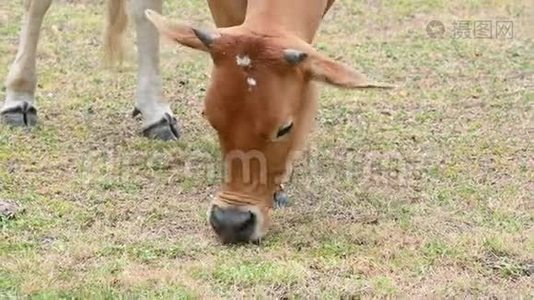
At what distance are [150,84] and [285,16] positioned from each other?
225 cm

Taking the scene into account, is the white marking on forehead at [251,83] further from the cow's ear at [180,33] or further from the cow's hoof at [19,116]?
the cow's hoof at [19,116]

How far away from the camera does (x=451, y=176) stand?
581 cm

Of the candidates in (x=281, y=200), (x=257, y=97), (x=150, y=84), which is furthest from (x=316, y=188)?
(x=150, y=84)

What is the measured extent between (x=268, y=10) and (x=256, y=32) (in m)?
0.24

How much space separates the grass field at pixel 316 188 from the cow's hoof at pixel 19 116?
0.12 meters

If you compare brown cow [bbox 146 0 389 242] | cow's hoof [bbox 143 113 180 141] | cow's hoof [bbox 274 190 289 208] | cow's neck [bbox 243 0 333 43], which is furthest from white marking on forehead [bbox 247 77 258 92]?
cow's hoof [bbox 143 113 180 141]

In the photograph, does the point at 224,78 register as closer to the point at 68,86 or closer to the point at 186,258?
the point at 186,258

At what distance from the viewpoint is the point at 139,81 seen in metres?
6.94

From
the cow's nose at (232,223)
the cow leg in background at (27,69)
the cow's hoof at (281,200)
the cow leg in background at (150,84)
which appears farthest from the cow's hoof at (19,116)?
the cow's nose at (232,223)

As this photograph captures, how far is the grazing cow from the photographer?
678 cm

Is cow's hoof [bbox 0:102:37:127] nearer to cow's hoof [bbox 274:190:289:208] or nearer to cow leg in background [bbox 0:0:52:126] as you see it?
cow leg in background [bbox 0:0:52:126]

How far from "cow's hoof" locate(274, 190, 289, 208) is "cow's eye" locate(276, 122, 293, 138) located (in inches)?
26.5

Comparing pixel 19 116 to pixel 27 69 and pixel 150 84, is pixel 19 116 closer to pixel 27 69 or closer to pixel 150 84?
pixel 27 69

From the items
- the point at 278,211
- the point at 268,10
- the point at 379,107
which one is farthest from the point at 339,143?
the point at 268,10
